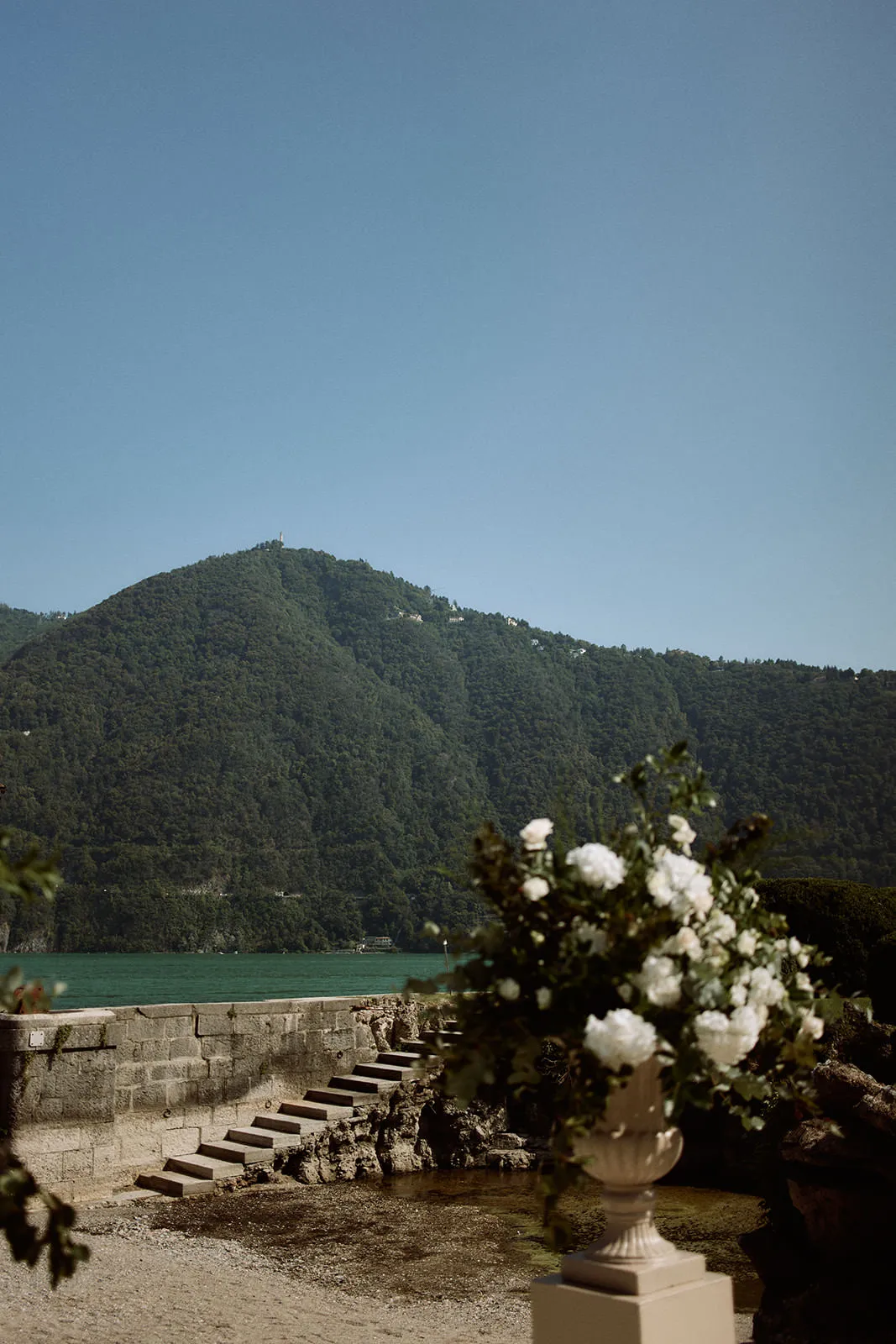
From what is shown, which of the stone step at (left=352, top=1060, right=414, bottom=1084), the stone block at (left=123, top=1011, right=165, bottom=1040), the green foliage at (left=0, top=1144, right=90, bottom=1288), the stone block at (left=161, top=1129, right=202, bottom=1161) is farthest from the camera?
the stone step at (left=352, top=1060, right=414, bottom=1084)

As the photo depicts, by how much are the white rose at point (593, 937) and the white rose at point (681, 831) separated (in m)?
0.46

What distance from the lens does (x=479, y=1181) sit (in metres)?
10.9

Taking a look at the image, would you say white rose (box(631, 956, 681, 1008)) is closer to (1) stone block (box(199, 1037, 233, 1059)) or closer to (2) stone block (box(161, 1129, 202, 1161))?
(2) stone block (box(161, 1129, 202, 1161))

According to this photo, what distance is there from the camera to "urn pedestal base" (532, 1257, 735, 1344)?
101 inches

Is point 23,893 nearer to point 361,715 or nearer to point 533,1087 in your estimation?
point 533,1087

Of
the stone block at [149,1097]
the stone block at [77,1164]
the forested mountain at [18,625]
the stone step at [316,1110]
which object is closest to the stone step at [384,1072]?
the stone step at [316,1110]

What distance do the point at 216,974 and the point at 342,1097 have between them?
4186 cm

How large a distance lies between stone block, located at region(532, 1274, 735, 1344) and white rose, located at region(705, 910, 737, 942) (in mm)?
851

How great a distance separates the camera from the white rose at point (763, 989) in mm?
2738

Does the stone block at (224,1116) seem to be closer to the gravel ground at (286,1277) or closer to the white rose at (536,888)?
the gravel ground at (286,1277)

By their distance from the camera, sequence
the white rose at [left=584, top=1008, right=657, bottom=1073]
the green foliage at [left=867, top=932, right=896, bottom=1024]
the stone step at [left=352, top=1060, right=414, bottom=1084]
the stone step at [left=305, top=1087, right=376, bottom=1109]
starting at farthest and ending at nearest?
1. the stone step at [left=352, top=1060, right=414, bottom=1084]
2. the stone step at [left=305, top=1087, right=376, bottom=1109]
3. the green foliage at [left=867, top=932, right=896, bottom=1024]
4. the white rose at [left=584, top=1008, right=657, bottom=1073]

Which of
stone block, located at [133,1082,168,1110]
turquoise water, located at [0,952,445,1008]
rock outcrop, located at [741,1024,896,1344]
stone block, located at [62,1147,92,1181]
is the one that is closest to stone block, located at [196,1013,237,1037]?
stone block, located at [133,1082,168,1110]

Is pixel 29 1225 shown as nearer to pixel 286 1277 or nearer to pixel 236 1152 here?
pixel 286 1277

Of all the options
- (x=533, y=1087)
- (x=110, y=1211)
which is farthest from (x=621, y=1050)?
(x=110, y=1211)
